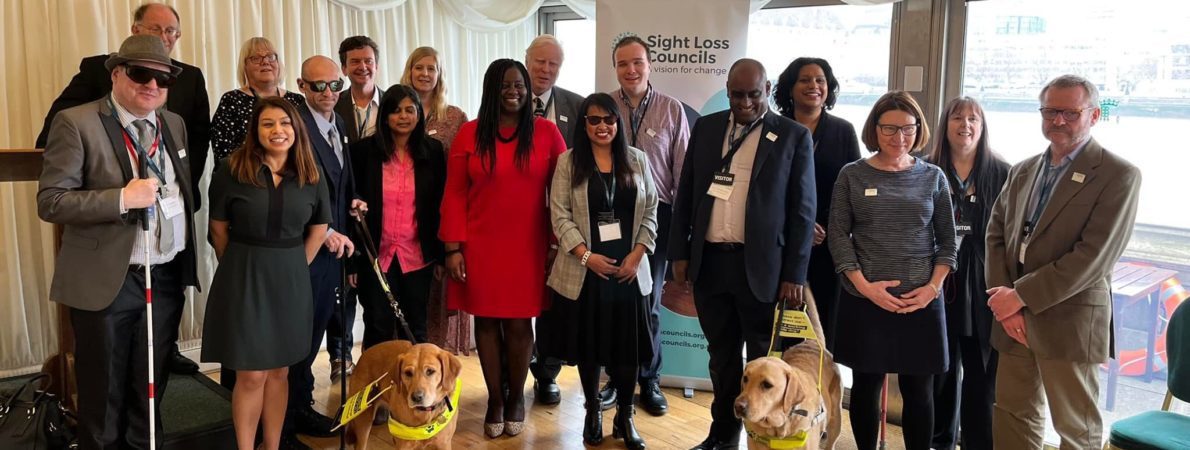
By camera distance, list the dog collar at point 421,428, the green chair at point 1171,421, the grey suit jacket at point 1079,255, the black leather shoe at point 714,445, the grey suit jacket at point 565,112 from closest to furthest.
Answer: the grey suit jacket at point 1079,255
the green chair at point 1171,421
the dog collar at point 421,428
the black leather shoe at point 714,445
the grey suit jacket at point 565,112

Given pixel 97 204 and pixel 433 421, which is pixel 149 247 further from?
pixel 433 421

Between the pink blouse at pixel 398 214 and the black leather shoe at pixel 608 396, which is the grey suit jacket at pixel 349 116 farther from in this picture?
the black leather shoe at pixel 608 396

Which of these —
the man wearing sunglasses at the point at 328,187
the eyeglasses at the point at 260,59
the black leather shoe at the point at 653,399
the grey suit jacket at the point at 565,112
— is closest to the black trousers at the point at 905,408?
the black leather shoe at the point at 653,399

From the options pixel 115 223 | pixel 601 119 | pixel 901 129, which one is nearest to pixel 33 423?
pixel 115 223

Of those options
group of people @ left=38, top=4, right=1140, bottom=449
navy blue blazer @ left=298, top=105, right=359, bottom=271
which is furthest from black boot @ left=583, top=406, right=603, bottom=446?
navy blue blazer @ left=298, top=105, right=359, bottom=271

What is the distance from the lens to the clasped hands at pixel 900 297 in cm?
282

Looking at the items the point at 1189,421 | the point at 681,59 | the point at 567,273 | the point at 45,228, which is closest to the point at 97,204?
the point at 567,273

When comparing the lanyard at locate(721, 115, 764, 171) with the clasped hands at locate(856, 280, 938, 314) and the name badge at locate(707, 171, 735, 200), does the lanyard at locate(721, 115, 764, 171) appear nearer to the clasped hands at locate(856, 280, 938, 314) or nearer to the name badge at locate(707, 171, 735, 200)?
the name badge at locate(707, 171, 735, 200)

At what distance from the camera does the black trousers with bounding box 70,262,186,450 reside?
2.71 meters

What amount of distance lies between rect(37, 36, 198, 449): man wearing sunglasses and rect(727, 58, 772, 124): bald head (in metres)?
1.88

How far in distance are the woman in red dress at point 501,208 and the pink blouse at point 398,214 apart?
174mm

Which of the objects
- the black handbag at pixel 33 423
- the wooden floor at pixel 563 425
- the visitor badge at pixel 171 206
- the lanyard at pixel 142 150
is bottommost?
the wooden floor at pixel 563 425

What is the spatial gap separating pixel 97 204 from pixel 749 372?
2033 millimetres

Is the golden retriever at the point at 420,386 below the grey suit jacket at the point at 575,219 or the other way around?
below
